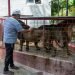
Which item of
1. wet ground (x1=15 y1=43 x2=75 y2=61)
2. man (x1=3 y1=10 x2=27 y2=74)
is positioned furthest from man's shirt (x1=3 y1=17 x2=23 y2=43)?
wet ground (x1=15 y1=43 x2=75 y2=61)

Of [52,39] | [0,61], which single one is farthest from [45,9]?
[52,39]

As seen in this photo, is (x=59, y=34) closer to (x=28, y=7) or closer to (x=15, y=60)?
(x=15, y=60)

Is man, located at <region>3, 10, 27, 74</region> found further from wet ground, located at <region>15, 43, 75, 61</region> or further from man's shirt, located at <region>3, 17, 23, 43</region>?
wet ground, located at <region>15, 43, 75, 61</region>

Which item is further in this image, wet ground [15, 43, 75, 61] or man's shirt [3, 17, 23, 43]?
man's shirt [3, 17, 23, 43]

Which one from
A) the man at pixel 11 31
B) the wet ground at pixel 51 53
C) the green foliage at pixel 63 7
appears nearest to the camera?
the wet ground at pixel 51 53

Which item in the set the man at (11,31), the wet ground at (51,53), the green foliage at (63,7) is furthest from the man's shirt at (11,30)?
the green foliage at (63,7)

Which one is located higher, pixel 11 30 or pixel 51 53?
pixel 11 30

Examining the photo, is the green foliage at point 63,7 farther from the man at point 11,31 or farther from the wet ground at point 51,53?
the man at point 11,31

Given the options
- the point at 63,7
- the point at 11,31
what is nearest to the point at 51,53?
→ the point at 11,31

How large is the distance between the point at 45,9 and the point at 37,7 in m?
0.73

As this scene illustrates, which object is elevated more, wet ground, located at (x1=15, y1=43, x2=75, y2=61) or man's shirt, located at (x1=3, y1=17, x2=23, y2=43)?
man's shirt, located at (x1=3, y1=17, x2=23, y2=43)

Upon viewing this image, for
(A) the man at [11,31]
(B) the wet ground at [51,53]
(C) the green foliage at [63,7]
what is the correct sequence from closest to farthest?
(B) the wet ground at [51,53], (A) the man at [11,31], (C) the green foliage at [63,7]

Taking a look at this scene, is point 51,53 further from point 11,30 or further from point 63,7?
point 63,7

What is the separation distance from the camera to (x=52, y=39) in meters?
11.1
